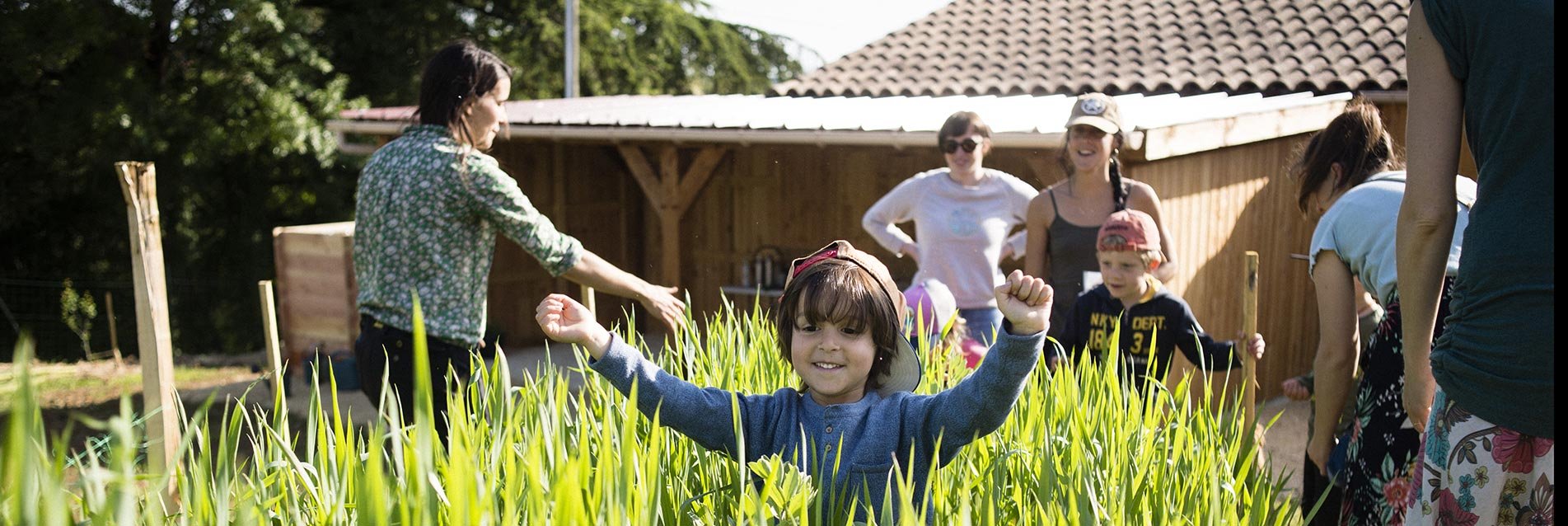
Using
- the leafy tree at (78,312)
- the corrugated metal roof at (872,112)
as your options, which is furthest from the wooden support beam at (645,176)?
the leafy tree at (78,312)

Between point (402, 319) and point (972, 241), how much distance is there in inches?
81.3

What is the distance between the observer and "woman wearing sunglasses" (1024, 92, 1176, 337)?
13.0 ft

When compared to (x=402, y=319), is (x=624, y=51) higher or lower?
higher

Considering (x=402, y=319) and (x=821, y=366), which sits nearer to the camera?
(x=821, y=366)

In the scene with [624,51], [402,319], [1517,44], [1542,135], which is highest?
[624,51]

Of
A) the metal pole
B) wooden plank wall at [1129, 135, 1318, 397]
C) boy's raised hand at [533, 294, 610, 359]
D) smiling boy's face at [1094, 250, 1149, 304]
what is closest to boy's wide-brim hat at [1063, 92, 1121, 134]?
smiling boy's face at [1094, 250, 1149, 304]

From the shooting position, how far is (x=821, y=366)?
1898mm

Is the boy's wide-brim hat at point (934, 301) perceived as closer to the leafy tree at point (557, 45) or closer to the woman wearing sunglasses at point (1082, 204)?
the woman wearing sunglasses at point (1082, 204)

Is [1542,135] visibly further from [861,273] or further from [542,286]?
[542,286]

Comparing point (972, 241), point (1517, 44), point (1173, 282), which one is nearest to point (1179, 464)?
point (1517, 44)

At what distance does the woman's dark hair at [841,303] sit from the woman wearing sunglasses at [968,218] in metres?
2.38

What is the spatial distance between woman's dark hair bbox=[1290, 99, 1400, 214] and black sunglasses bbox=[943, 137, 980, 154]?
1534 mm

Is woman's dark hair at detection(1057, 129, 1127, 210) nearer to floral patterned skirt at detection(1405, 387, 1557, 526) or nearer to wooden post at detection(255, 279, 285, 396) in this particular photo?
floral patterned skirt at detection(1405, 387, 1557, 526)

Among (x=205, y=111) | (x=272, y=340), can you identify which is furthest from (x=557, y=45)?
(x=272, y=340)
